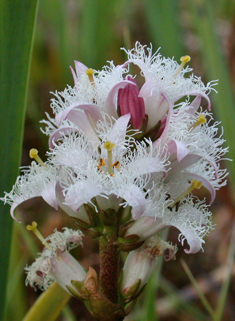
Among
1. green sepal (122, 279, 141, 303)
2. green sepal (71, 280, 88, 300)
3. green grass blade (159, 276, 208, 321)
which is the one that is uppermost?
green sepal (71, 280, 88, 300)

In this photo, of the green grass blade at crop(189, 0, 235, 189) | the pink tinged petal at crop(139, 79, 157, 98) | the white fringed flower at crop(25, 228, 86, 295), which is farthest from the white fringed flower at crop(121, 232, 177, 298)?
the green grass blade at crop(189, 0, 235, 189)

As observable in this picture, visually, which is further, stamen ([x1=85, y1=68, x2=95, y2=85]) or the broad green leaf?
the broad green leaf

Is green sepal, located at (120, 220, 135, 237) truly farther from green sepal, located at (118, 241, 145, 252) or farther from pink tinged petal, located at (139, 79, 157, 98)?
pink tinged petal, located at (139, 79, 157, 98)

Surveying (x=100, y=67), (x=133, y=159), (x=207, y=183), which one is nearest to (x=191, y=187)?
(x=207, y=183)

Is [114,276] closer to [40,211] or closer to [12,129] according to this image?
[12,129]

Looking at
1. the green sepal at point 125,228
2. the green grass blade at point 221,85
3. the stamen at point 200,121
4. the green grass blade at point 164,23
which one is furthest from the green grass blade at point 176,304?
the green grass blade at point 164,23

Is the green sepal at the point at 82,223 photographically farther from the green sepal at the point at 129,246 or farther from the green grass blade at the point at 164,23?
the green grass blade at the point at 164,23
